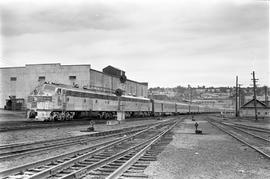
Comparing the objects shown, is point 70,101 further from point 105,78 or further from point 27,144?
point 105,78

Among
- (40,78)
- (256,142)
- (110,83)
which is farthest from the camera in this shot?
(110,83)

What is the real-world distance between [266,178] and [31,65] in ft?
182

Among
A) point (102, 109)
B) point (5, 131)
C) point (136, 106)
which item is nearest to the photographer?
point (5, 131)

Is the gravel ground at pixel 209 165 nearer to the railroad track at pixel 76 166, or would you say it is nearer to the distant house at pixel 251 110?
the railroad track at pixel 76 166

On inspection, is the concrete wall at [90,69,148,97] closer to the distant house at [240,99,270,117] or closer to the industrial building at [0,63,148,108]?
the industrial building at [0,63,148,108]

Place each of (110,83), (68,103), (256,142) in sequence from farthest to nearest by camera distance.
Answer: (110,83)
(68,103)
(256,142)

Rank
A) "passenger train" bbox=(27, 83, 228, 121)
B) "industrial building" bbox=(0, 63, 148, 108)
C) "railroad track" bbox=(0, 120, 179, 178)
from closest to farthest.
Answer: "railroad track" bbox=(0, 120, 179, 178), "passenger train" bbox=(27, 83, 228, 121), "industrial building" bbox=(0, 63, 148, 108)

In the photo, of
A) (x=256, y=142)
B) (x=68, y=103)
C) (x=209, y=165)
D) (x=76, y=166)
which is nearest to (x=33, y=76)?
(x=68, y=103)

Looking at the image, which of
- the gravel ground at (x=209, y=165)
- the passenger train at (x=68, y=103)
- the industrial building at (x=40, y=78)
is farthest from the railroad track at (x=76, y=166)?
the industrial building at (x=40, y=78)

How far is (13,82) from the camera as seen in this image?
5900 cm

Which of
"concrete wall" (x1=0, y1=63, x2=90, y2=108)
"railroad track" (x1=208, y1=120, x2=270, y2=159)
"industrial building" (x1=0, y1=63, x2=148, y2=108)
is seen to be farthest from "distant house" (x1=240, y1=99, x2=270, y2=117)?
"railroad track" (x1=208, y1=120, x2=270, y2=159)

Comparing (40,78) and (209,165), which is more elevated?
(40,78)

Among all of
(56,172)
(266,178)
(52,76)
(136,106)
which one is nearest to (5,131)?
(56,172)

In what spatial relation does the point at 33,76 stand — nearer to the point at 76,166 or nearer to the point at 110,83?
the point at 110,83
